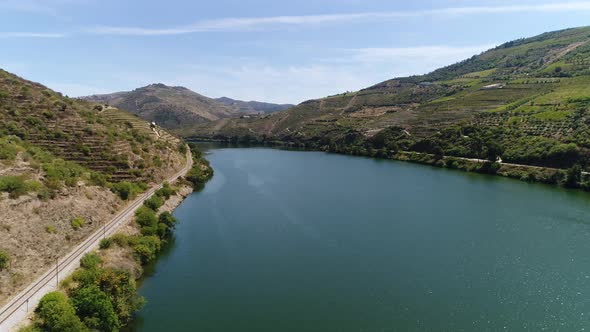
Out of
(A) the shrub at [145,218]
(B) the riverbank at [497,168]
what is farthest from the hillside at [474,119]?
(A) the shrub at [145,218]

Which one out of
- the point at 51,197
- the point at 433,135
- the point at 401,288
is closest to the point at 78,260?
the point at 51,197

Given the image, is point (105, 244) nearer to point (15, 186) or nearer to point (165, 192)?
point (15, 186)

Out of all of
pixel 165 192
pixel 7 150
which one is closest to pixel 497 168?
pixel 165 192

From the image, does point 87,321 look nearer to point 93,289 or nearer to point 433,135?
point 93,289

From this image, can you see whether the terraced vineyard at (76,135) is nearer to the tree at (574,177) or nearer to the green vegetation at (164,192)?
the green vegetation at (164,192)

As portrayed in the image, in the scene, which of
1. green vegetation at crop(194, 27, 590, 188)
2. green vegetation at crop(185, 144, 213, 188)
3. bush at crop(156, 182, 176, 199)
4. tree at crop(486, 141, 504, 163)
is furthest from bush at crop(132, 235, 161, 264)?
tree at crop(486, 141, 504, 163)
